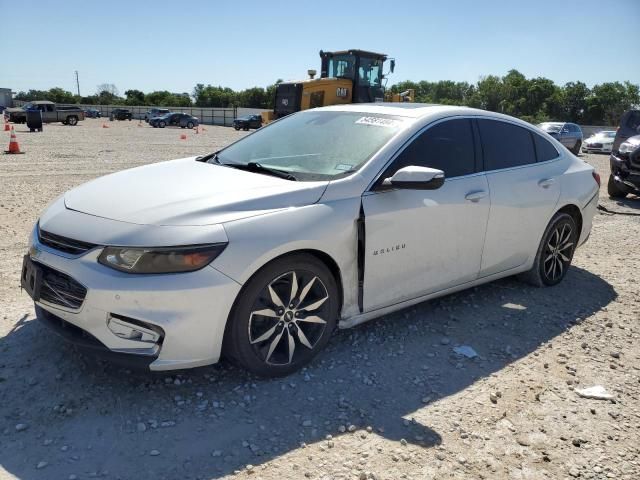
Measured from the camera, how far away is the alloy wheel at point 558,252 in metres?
5.01

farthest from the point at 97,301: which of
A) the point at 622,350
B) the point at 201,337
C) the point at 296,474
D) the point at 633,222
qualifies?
the point at 633,222

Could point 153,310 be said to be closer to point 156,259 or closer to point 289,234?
point 156,259

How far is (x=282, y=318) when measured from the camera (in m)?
3.18

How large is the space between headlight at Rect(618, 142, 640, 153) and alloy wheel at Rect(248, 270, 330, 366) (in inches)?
361

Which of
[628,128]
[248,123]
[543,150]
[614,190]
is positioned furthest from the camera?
[248,123]

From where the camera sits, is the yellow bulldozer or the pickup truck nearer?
the yellow bulldozer

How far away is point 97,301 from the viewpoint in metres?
2.75

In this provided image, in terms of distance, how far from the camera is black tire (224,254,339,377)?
9.86 feet

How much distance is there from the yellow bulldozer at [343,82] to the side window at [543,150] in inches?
522

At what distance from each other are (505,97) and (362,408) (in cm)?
9348

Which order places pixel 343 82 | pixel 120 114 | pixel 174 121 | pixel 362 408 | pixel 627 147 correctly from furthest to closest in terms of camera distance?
pixel 120 114 < pixel 174 121 < pixel 343 82 < pixel 627 147 < pixel 362 408

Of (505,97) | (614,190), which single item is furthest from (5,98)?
(614,190)

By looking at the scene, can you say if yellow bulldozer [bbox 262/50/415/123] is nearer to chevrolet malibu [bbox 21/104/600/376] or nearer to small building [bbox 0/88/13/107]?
chevrolet malibu [bbox 21/104/600/376]

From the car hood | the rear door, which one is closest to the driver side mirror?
the car hood
